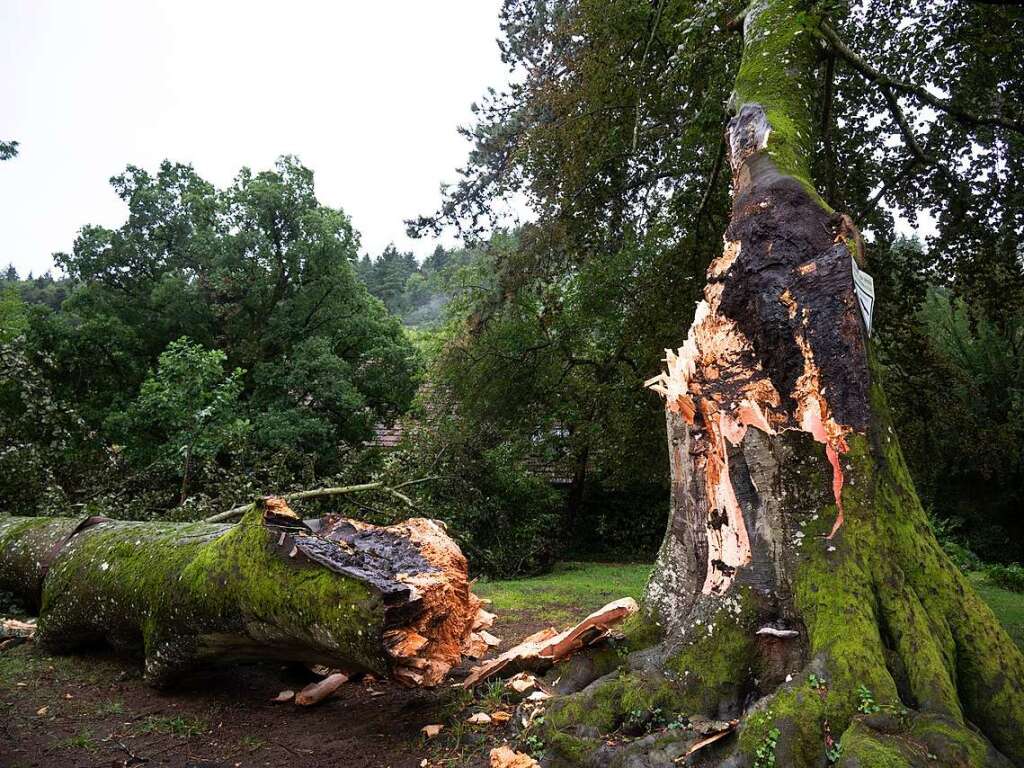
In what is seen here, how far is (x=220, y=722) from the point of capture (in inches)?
138

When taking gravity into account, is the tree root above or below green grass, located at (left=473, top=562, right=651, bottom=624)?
above

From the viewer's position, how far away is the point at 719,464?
10.1 feet

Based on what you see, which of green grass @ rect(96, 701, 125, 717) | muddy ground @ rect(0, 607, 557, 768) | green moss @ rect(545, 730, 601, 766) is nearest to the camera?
A: green moss @ rect(545, 730, 601, 766)

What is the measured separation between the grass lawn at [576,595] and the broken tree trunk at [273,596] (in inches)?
107

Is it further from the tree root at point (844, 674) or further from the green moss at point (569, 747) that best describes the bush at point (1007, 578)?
the green moss at point (569, 747)

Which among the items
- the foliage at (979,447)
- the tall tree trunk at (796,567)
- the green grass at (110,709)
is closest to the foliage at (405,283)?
the foliage at (979,447)

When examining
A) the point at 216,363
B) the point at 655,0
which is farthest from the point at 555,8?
the point at 216,363

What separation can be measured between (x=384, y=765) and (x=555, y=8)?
33.2ft

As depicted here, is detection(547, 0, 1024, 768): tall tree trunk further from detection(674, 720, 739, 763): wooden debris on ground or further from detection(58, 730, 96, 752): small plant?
detection(58, 730, 96, 752): small plant

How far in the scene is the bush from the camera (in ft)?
27.7

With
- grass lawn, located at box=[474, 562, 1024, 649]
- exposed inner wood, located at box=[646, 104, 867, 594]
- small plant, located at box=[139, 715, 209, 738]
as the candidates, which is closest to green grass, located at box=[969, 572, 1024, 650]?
grass lawn, located at box=[474, 562, 1024, 649]

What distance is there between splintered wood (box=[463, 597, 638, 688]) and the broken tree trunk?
0.26 meters

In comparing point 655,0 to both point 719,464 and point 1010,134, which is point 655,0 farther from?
point 719,464

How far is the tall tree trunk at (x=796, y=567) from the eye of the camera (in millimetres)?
2271
